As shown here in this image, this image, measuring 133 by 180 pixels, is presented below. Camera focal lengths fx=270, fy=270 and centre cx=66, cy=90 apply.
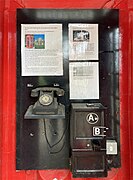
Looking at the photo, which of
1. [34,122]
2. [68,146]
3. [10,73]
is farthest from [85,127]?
[10,73]

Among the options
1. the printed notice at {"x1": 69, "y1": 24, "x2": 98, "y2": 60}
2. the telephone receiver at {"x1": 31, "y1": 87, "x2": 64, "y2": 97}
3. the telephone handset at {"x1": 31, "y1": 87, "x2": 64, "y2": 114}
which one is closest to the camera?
the telephone handset at {"x1": 31, "y1": 87, "x2": 64, "y2": 114}

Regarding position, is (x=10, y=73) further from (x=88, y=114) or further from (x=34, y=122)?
(x=88, y=114)

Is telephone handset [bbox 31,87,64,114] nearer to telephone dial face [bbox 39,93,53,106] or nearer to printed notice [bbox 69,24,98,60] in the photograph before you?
telephone dial face [bbox 39,93,53,106]

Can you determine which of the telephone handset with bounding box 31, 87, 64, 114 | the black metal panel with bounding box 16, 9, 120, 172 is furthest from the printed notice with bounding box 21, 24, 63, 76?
the telephone handset with bounding box 31, 87, 64, 114

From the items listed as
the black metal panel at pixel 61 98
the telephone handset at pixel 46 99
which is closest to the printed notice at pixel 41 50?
the black metal panel at pixel 61 98

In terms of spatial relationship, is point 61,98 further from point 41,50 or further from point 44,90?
point 41,50

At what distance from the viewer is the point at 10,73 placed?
72.9 inches

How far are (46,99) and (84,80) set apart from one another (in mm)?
346

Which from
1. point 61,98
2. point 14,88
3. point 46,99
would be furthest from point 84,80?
point 14,88

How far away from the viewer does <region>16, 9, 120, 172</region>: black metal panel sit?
1827mm

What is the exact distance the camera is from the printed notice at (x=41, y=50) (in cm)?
185

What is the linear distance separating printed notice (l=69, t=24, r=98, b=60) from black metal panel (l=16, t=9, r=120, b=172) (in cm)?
3

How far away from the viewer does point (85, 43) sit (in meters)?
1.87

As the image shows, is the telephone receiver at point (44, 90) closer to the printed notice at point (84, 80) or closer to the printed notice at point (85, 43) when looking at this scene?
the printed notice at point (84, 80)
